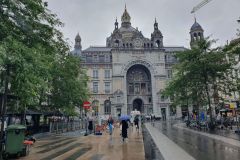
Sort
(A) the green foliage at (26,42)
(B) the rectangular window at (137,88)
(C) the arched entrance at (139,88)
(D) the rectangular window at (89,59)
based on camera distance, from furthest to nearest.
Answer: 1. (D) the rectangular window at (89,59)
2. (B) the rectangular window at (137,88)
3. (C) the arched entrance at (139,88)
4. (A) the green foliage at (26,42)

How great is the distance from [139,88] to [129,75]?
16.8ft

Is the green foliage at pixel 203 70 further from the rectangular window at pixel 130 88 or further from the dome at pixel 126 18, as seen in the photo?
the dome at pixel 126 18

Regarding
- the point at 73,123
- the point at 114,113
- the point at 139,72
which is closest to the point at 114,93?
the point at 114,113

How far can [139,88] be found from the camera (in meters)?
77.2

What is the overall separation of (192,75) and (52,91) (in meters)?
18.0

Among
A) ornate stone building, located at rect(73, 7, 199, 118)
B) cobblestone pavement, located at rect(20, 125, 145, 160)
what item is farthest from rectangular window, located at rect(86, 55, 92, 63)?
cobblestone pavement, located at rect(20, 125, 145, 160)

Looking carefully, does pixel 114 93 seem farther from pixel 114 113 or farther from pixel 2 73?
pixel 2 73

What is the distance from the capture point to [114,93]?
72.4 m

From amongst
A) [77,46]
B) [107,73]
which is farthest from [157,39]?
[77,46]

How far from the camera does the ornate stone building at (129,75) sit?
7344 centimetres

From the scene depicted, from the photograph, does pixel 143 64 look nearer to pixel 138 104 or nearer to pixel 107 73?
pixel 107 73

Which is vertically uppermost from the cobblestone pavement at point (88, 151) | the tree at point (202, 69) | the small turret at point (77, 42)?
the small turret at point (77, 42)

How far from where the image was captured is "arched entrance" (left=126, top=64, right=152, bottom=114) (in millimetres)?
75188

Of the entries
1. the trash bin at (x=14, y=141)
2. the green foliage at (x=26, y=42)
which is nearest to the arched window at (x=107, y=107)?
the green foliage at (x=26, y=42)
